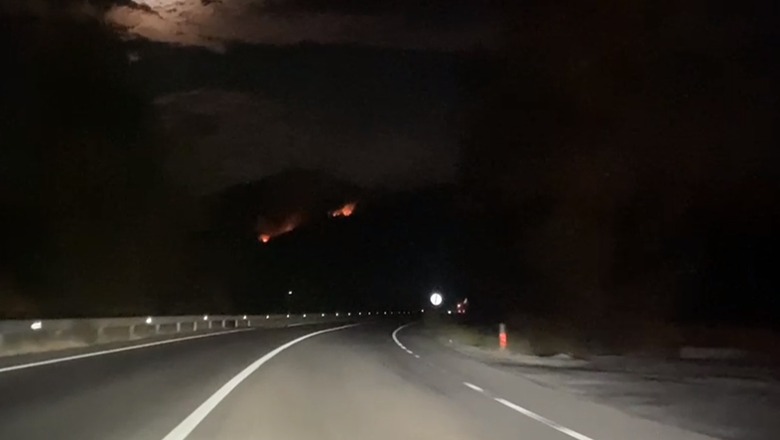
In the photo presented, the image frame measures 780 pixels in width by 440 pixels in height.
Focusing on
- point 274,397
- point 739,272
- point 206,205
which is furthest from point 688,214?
point 206,205

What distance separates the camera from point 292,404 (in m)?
18.7

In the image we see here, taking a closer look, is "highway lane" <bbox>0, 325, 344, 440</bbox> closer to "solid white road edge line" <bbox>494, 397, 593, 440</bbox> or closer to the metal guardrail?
the metal guardrail

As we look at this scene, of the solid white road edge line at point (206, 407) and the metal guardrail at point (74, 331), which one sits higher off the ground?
the metal guardrail at point (74, 331)

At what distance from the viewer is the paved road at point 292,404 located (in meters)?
15.0

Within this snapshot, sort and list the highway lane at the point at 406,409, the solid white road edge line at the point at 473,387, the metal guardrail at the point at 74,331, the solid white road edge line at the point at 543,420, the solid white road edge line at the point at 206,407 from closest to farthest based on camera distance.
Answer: the solid white road edge line at the point at 206,407
the solid white road edge line at the point at 543,420
the highway lane at the point at 406,409
the solid white road edge line at the point at 473,387
the metal guardrail at the point at 74,331

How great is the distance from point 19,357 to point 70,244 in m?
47.6

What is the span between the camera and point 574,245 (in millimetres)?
58906

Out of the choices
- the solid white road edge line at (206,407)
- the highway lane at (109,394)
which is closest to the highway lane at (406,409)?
the solid white road edge line at (206,407)

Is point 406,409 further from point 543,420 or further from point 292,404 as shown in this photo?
point 543,420

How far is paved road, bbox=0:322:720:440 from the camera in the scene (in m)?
15.0

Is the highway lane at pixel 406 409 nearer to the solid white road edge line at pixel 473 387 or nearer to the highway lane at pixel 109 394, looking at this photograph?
the solid white road edge line at pixel 473 387

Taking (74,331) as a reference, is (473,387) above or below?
below

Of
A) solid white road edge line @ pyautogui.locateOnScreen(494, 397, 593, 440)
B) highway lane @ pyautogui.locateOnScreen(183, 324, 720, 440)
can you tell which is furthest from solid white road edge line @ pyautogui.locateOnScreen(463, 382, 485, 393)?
solid white road edge line @ pyautogui.locateOnScreen(494, 397, 593, 440)

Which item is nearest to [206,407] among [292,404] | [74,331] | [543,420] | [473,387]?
[292,404]
